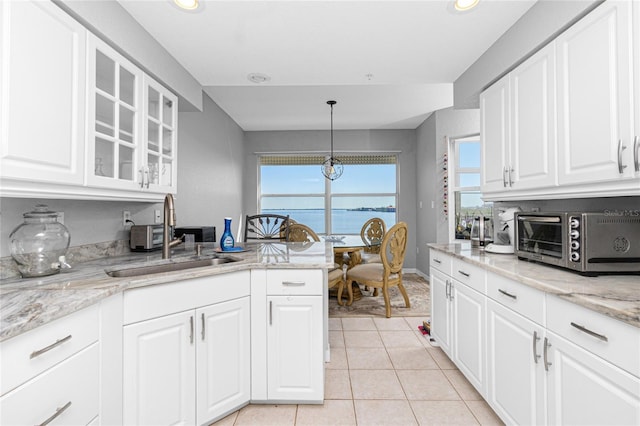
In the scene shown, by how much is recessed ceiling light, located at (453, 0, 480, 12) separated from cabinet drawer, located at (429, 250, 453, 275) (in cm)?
160

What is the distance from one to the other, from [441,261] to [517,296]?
1.02 metres

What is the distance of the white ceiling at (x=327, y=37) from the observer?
185cm

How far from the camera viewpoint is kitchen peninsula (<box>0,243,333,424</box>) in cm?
98

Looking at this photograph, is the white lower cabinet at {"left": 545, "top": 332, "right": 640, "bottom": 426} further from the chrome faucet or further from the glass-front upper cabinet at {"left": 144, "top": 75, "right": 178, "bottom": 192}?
the glass-front upper cabinet at {"left": 144, "top": 75, "right": 178, "bottom": 192}

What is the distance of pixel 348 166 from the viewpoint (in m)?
6.16

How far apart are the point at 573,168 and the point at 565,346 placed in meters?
0.89

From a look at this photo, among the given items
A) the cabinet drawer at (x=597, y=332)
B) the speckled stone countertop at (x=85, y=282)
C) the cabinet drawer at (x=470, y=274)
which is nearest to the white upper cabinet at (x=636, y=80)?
the cabinet drawer at (x=597, y=332)

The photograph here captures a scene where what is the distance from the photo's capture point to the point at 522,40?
193 centimetres

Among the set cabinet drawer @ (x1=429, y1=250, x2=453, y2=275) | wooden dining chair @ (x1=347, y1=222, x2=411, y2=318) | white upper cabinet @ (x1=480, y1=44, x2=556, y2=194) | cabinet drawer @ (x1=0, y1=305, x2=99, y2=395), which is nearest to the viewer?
cabinet drawer @ (x1=0, y1=305, x2=99, y2=395)

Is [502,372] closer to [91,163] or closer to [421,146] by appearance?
[91,163]

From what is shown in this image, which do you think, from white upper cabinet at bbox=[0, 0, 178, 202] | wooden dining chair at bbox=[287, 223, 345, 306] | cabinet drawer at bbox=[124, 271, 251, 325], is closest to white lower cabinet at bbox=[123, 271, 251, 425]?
cabinet drawer at bbox=[124, 271, 251, 325]

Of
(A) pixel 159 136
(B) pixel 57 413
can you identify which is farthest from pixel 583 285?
(A) pixel 159 136

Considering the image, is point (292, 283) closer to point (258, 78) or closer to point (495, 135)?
point (495, 135)

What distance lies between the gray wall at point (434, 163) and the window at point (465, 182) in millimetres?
159
